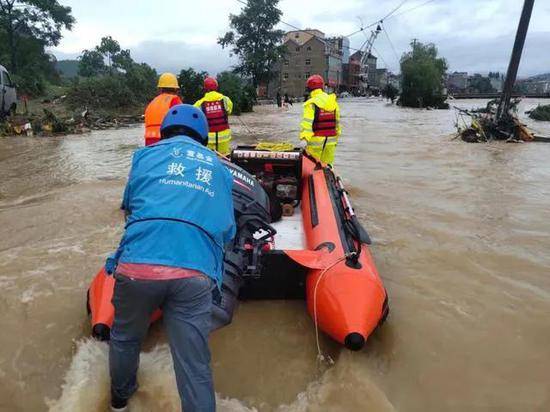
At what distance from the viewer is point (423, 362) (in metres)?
2.81

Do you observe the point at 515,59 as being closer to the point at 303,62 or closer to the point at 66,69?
the point at 303,62

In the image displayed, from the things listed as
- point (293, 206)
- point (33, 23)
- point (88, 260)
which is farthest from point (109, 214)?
point (33, 23)

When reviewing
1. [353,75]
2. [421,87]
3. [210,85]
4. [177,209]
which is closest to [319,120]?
[210,85]

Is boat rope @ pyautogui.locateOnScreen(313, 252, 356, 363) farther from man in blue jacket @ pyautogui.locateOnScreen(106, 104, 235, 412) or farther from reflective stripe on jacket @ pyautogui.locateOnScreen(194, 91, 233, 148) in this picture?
reflective stripe on jacket @ pyautogui.locateOnScreen(194, 91, 233, 148)

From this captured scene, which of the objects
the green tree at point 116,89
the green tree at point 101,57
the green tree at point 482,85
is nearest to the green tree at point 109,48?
the green tree at point 101,57

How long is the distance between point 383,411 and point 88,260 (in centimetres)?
296

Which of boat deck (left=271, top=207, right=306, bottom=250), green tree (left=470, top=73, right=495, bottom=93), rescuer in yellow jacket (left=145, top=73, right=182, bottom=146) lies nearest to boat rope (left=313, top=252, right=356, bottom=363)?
boat deck (left=271, top=207, right=306, bottom=250)

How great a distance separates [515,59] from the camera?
13.5 metres

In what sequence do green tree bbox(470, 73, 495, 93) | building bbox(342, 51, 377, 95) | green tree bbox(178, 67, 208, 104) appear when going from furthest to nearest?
green tree bbox(470, 73, 495, 93)
building bbox(342, 51, 377, 95)
green tree bbox(178, 67, 208, 104)

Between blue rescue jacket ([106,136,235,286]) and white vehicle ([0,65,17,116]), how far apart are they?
526 inches

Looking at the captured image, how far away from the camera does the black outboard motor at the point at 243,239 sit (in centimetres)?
259

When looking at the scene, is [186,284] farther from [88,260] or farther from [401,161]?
[401,161]

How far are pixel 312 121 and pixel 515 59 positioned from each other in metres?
11.0

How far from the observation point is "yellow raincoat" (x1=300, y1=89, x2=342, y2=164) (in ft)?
17.6
